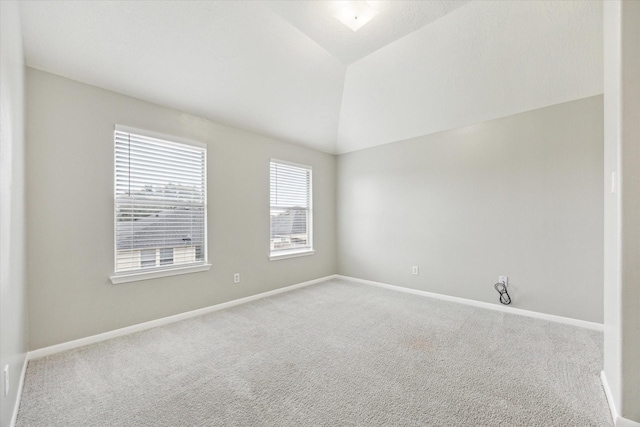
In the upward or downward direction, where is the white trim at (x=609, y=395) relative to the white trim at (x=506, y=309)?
upward

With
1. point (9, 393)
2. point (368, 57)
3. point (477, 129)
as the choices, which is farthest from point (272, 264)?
point (477, 129)

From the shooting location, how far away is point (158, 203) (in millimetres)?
2918

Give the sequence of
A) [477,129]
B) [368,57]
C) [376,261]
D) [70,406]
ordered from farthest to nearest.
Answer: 1. [376,261]
2. [477,129]
3. [368,57]
4. [70,406]

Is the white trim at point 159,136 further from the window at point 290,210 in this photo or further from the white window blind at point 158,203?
the window at point 290,210

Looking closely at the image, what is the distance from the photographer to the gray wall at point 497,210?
9.29 feet

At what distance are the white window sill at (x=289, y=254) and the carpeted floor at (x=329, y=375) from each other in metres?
A: 1.11

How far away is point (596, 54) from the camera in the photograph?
8.19 ft

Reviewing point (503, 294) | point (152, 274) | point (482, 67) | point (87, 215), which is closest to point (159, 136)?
point (87, 215)

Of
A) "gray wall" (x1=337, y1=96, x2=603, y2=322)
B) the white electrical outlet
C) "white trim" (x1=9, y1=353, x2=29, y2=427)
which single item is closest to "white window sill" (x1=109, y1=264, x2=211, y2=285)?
"white trim" (x1=9, y1=353, x2=29, y2=427)

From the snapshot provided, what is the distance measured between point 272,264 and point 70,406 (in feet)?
8.35

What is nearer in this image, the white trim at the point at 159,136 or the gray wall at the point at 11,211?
the gray wall at the point at 11,211

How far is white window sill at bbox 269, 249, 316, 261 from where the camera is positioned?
4043mm

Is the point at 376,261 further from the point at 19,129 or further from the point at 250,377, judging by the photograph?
the point at 19,129
